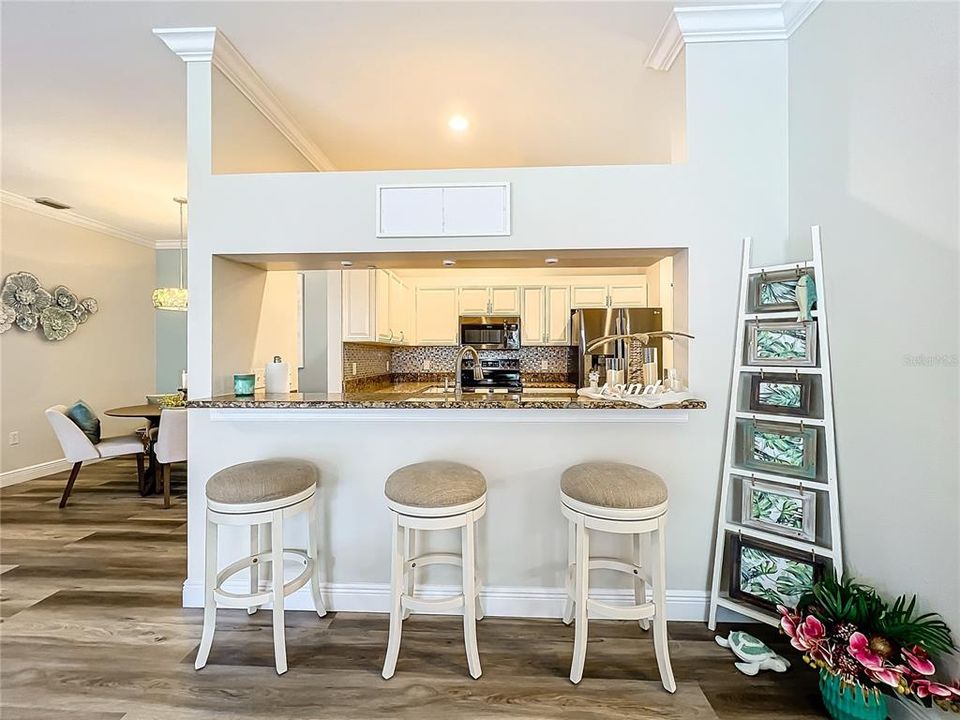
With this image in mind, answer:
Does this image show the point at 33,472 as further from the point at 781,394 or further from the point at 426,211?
the point at 781,394

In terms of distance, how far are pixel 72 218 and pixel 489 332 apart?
4588 mm

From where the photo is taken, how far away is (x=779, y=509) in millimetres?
1967

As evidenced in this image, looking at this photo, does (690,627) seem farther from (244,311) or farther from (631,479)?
(244,311)

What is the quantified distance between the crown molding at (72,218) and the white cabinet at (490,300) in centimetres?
405

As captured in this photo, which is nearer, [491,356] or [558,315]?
[558,315]

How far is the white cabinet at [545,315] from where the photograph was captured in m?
5.25

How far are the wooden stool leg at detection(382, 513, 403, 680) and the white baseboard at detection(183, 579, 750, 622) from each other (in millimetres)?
429

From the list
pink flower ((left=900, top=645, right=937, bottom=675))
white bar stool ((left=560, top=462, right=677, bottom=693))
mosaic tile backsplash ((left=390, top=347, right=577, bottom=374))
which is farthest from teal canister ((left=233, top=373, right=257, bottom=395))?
mosaic tile backsplash ((left=390, top=347, right=577, bottom=374))

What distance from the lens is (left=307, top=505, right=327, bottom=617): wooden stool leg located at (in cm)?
218

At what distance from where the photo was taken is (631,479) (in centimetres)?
182

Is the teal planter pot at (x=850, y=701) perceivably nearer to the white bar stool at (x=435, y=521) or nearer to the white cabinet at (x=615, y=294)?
the white bar stool at (x=435, y=521)

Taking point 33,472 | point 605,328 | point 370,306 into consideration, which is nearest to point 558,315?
point 605,328

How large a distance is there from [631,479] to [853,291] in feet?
3.63

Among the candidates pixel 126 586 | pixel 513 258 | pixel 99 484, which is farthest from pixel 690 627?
pixel 99 484
